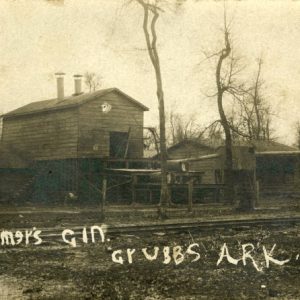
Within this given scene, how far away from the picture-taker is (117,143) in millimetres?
29984

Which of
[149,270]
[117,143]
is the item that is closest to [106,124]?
[117,143]

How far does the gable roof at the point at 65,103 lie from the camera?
27.8 metres

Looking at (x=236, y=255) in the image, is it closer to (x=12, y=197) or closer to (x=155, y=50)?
(x=155, y=50)

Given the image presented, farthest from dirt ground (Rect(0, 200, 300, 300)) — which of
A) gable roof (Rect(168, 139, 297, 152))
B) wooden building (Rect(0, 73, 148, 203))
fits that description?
gable roof (Rect(168, 139, 297, 152))

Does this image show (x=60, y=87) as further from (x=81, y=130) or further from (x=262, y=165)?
(x=262, y=165)

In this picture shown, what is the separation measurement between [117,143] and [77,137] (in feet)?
10.8

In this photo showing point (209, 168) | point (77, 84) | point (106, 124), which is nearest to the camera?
point (106, 124)

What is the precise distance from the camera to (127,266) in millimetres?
8727

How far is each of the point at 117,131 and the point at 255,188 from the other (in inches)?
341

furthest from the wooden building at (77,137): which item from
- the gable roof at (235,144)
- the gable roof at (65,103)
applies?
the gable roof at (235,144)

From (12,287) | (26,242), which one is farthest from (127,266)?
(26,242)

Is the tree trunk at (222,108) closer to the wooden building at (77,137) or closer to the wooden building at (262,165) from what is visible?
the wooden building at (77,137)

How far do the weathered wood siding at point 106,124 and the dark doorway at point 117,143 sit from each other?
428 millimetres

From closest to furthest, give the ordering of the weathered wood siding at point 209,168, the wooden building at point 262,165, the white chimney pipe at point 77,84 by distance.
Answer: the white chimney pipe at point 77,84
the wooden building at point 262,165
the weathered wood siding at point 209,168
